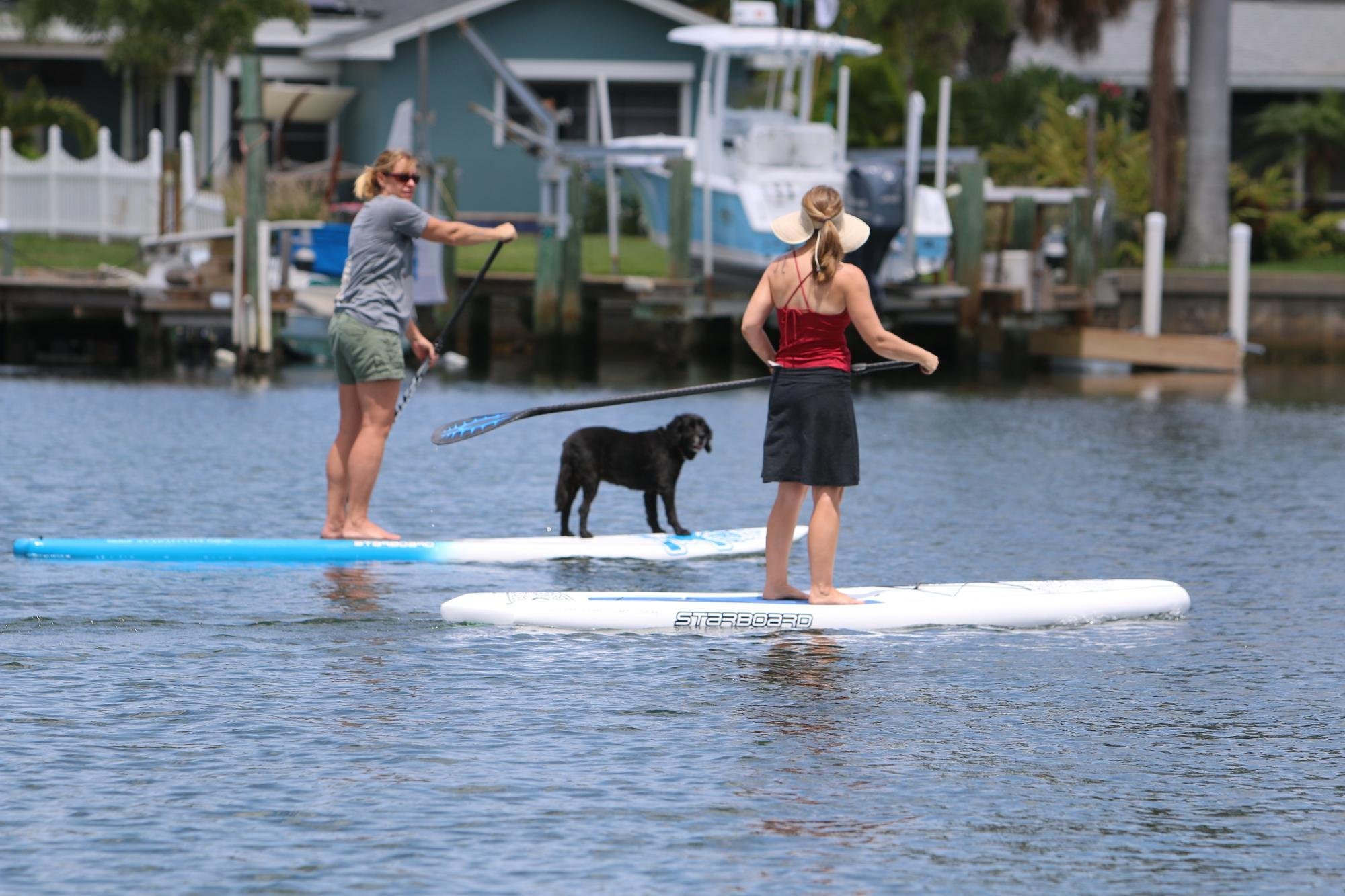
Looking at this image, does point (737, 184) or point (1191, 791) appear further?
point (737, 184)

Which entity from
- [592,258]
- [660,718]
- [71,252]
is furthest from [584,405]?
[71,252]

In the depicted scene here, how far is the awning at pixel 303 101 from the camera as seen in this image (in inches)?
1375

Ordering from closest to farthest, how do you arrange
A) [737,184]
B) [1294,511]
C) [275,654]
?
[275,654] → [1294,511] → [737,184]

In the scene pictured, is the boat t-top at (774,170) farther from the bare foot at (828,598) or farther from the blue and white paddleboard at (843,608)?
the bare foot at (828,598)

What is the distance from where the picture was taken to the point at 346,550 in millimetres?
11094

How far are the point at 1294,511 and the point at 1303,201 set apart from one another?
2439cm

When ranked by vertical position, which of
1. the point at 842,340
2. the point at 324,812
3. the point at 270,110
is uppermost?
the point at 270,110

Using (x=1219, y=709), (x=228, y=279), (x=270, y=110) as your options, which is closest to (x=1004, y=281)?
(x=228, y=279)

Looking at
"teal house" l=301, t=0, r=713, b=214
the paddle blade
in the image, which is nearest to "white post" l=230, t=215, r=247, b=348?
"teal house" l=301, t=0, r=713, b=214

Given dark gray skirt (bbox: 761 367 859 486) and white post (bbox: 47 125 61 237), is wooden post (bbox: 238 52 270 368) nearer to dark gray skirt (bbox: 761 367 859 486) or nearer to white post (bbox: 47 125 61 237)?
white post (bbox: 47 125 61 237)

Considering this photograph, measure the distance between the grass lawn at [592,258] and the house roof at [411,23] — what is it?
11.9 feet

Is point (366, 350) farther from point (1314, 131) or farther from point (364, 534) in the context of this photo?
point (1314, 131)

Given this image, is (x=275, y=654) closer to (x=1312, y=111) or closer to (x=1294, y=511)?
(x=1294, y=511)

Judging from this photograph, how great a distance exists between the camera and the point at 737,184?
83.7 feet
